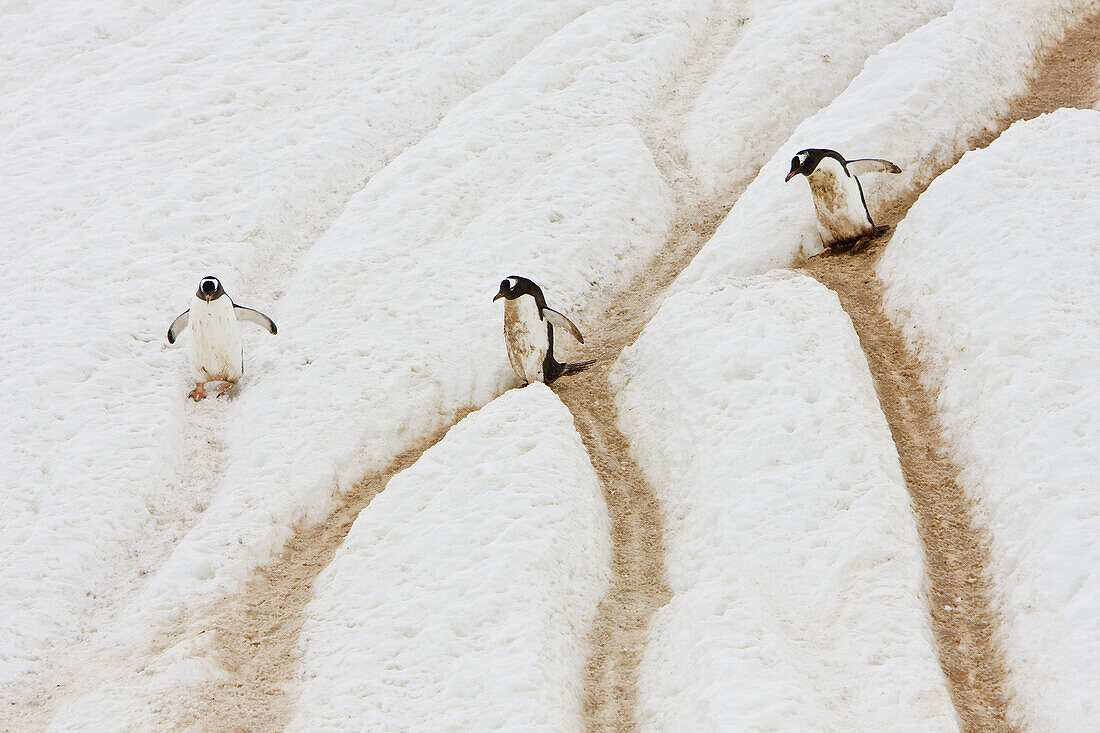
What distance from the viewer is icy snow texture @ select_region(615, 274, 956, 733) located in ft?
24.7

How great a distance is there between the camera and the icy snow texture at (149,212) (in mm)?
11320

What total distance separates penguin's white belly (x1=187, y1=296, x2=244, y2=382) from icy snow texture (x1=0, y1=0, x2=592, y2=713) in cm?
39

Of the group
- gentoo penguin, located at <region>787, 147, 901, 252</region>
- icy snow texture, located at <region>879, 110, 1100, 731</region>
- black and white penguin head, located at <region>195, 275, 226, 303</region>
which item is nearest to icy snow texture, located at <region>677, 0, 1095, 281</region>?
gentoo penguin, located at <region>787, 147, 901, 252</region>

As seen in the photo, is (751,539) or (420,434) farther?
(420,434)

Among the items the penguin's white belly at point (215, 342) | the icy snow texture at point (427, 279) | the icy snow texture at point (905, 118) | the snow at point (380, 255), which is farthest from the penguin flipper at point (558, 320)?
the penguin's white belly at point (215, 342)

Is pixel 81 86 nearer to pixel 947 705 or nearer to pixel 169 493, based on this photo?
pixel 169 493

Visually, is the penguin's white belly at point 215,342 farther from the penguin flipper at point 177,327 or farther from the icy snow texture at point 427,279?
the icy snow texture at point 427,279

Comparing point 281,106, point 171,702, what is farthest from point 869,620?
point 281,106

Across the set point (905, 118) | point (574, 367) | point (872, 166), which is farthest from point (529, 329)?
point (905, 118)

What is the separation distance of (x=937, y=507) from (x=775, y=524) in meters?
1.70

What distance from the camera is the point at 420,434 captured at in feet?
41.6

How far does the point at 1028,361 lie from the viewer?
9.93 metres

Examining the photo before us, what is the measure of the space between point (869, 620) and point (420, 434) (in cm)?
660

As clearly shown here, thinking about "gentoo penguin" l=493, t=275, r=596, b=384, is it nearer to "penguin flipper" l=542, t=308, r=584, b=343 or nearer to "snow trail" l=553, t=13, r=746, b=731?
"penguin flipper" l=542, t=308, r=584, b=343
